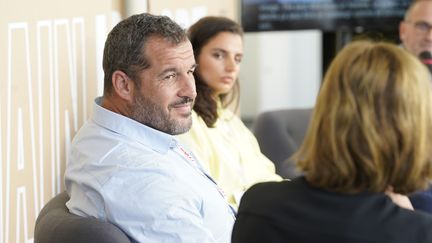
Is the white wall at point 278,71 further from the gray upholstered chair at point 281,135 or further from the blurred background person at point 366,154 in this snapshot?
the blurred background person at point 366,154

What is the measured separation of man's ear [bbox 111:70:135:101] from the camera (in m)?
2.42

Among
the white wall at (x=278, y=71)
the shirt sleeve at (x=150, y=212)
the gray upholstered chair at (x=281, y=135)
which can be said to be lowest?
the white wall at (x=278, y=71)

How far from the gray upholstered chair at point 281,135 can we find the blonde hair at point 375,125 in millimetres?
2065

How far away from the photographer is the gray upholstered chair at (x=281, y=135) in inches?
146

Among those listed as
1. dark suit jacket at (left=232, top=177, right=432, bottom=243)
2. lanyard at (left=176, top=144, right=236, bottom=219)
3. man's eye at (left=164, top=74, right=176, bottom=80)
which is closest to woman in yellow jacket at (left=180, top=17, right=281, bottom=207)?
lanyard at (left=176, top=144, right=236, bottom=219)

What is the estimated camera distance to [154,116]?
2473 millimetres

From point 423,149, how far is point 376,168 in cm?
9

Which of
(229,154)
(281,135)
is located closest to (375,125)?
(229,154)

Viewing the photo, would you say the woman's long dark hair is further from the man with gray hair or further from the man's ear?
the man's ear

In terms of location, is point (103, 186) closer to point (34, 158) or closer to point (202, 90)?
point (34, 158)

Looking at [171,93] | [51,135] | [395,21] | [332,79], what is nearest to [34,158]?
[51,135]

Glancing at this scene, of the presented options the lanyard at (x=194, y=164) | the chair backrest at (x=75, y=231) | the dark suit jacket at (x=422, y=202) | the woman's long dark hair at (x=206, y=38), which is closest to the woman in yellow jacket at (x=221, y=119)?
the woman's long dark hair at (x=206, y=38)

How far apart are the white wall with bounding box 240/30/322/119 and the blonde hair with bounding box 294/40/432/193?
556 centimetres

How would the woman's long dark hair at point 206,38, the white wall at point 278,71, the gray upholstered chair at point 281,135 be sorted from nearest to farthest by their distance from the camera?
the woman's long dark hair at point 206,38
the gray upholstered chair at point 281,135
the white wall at point 278,71
